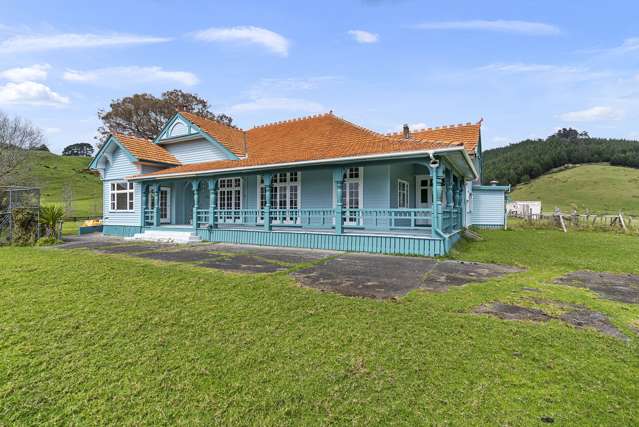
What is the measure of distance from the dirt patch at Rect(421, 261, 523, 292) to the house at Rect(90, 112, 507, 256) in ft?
4.64

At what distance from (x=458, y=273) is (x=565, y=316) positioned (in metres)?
2.73

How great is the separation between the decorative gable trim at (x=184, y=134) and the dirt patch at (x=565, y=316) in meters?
13.9

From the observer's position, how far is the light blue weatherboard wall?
57.0 feet

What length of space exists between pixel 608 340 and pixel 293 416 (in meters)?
3.68

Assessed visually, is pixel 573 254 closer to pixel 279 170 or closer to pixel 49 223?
pixel 279 170

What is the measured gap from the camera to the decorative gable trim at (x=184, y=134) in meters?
16.3

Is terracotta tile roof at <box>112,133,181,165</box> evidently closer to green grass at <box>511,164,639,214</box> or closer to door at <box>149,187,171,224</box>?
door at <box>149,187,171,224</box>

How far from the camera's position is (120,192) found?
18062mm

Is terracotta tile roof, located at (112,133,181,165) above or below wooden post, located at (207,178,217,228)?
above

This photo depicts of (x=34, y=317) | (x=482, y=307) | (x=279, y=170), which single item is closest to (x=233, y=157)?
(x=279, y=170)

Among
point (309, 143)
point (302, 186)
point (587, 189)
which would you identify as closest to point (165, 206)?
point (302, 186)

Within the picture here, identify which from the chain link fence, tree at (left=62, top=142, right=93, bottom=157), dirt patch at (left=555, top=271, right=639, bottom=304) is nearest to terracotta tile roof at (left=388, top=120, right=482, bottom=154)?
dirt patch at (left=555, top=271, right=639, bottom=304)

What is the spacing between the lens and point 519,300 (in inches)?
199

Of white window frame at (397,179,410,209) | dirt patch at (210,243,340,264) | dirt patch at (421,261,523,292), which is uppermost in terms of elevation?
white window frame at (397,179,410,209)
